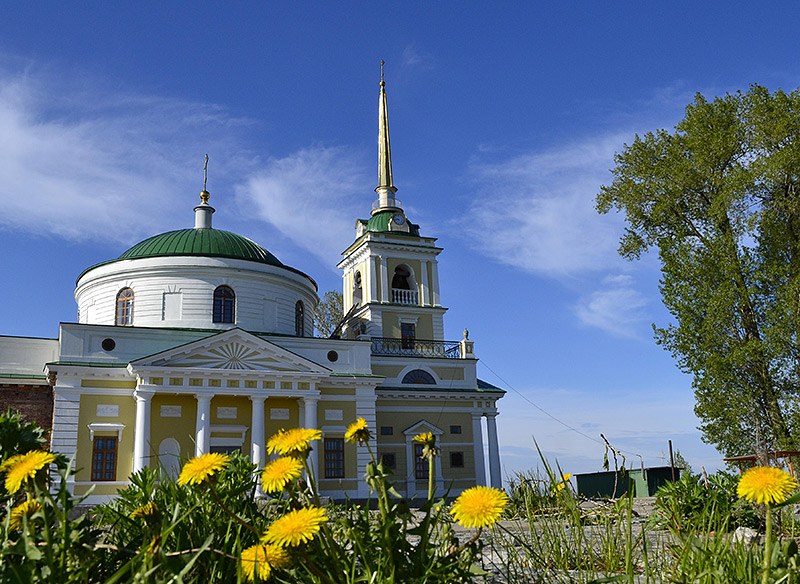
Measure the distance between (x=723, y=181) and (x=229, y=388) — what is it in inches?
738

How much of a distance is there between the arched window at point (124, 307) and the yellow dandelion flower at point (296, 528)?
1195 inches

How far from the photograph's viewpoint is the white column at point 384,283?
3406cm

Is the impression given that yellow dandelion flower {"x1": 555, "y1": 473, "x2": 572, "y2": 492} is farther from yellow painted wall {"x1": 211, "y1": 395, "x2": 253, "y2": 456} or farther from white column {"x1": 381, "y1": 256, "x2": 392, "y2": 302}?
white column {"x1": 381, "y1": 256, "x2": 392, "y2": 302}

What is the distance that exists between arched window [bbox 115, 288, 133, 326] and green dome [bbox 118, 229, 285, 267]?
1.60 metres

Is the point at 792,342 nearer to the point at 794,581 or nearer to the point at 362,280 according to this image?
the point at 362,280

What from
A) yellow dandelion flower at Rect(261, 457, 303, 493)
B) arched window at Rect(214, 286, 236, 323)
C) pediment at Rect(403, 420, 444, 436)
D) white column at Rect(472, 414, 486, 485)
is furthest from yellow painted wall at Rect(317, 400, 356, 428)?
Result: yellow dandelion flower at Rect(261, 457, 303, 493)

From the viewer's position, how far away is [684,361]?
23297 mm

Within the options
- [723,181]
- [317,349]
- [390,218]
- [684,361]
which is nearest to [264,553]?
[684,361]

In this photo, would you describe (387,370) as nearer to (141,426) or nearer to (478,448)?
(478,448)

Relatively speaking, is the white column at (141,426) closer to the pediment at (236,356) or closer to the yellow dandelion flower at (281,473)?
the pediment at (236,356)

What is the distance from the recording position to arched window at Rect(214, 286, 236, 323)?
31359 mm

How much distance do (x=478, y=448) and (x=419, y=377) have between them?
4.21 m

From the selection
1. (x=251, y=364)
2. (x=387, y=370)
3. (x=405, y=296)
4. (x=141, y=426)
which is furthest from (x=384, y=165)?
(x=141, y=426)

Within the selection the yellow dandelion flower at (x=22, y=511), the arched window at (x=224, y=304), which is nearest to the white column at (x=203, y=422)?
the arched window at (x=224, y=304)
